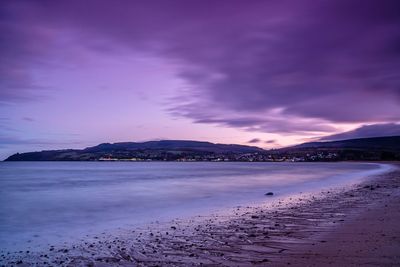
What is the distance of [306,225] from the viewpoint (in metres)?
12.1

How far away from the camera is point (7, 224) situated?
15281 mm

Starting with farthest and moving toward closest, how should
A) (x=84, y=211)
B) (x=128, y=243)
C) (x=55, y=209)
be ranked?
1. (x=55, y=209)
2. (x=84, y=211)
3. (x=128, y=243)

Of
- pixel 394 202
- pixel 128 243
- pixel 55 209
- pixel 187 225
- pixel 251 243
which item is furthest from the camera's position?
pixel 55 209

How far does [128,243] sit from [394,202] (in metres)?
12.3

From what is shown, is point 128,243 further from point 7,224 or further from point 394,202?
point 394,202

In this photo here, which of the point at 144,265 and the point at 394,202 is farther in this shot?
the point at 394,202

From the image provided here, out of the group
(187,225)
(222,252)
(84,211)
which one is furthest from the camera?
(84,211)

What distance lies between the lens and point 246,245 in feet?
31.0

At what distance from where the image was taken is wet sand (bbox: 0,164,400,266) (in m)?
7.95

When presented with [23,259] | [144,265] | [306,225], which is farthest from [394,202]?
[23,259]

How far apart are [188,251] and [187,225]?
4.54m

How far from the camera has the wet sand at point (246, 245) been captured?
7945 mm

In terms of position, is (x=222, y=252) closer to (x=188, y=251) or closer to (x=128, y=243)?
(x=188, y=251)

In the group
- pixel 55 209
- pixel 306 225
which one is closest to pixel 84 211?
pixel 55 209
